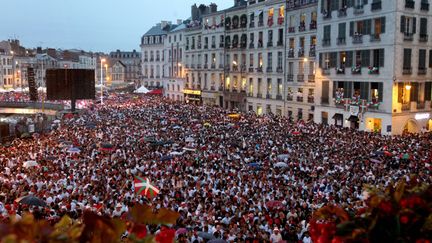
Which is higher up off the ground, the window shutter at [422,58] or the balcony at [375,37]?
the balcony at [375,37]

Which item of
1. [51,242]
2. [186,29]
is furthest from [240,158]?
[186,29]

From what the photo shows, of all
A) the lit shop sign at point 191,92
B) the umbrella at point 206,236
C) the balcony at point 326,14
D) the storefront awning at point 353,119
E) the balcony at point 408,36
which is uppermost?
the balcony at point 326,14

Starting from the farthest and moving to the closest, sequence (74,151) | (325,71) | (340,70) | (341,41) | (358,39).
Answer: (325,71), (340,70), (341,41), (358,39), (74,151)

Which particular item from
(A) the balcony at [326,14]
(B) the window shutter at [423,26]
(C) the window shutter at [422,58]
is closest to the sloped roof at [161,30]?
(A) the balcony at [326,14]

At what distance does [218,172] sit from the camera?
73.2 feet

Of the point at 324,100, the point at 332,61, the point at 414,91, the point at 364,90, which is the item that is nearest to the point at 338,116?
the point at 324,100

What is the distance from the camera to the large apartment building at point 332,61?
40.7 metres

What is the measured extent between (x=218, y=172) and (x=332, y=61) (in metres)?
28.5

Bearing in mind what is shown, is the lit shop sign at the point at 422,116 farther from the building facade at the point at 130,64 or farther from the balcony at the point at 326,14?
the building facade at the point at 130,64

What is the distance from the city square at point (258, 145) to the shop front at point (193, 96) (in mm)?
538

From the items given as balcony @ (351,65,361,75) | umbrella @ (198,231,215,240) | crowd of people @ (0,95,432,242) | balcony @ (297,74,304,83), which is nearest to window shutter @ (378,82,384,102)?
balcony @ (351,65,361,75)

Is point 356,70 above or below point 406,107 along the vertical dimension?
above

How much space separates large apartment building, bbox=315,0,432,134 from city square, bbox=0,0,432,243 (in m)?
0.13

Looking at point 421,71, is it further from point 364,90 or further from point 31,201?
point 31,201
